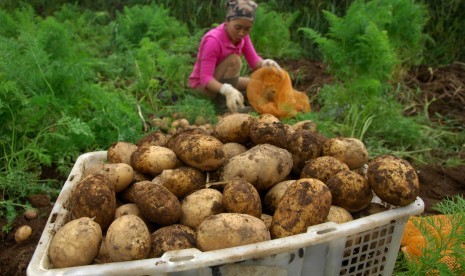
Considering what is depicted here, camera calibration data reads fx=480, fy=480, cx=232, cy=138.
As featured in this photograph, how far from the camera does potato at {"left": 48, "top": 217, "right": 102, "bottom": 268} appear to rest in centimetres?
186

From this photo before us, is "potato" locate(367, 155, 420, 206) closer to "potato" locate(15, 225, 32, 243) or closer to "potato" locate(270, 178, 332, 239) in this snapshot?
"potato" locate(270, 178, 332, 239)

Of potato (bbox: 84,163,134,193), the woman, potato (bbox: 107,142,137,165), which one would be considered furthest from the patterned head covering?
potato (bbox: 84,163,134,193)

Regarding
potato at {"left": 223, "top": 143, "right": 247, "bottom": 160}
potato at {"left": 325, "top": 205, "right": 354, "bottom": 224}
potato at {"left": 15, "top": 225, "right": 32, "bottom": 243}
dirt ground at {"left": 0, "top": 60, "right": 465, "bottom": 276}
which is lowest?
dirt ground at {"left": 0, "top": 60, "right": 465, "bottom": 276}

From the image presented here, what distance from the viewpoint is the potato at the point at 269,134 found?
2.51 metres

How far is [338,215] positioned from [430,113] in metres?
3.80

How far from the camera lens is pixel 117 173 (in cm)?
230

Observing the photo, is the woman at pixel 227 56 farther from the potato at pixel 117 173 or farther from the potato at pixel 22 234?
the potato at pixel 117 173

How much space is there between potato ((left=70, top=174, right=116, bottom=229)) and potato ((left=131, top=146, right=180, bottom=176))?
280 mm

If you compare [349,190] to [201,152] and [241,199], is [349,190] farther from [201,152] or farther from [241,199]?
[201,152]

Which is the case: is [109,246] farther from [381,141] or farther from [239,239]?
[381,141]

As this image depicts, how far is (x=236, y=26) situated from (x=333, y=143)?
2622 mm

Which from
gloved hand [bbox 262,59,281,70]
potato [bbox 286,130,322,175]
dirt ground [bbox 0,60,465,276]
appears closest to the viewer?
potato [bbox 286,130,322,175]

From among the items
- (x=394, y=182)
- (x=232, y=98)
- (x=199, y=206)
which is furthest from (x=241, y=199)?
(x=232, y=98)

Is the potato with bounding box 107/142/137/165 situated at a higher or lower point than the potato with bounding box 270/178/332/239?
lower
